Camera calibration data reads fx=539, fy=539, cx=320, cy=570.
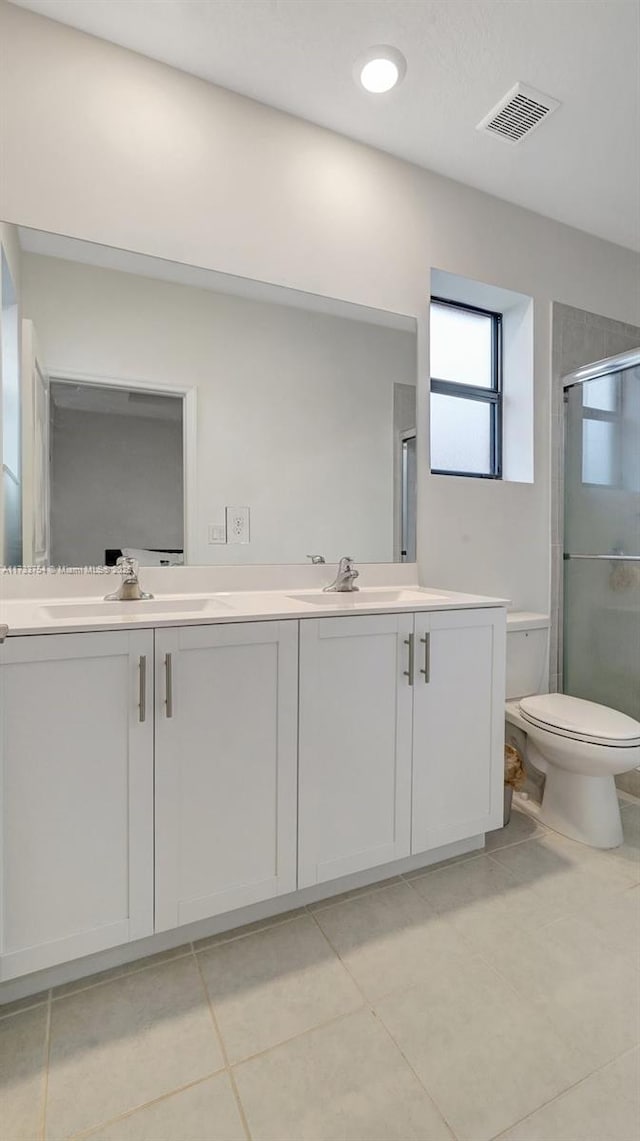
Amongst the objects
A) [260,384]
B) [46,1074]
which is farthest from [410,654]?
[46,1074]

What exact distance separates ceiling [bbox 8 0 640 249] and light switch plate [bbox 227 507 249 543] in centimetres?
142

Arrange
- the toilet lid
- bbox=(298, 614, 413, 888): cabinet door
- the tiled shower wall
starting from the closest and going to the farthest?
bbox=(298, 614, 413, 888): cabinet door, the toilet lid, the tiled shower wall

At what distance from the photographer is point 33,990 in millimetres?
1255

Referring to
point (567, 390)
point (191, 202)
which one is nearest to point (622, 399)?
point (567, 390)

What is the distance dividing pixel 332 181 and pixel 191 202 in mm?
578

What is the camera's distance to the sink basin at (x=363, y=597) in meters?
1.83

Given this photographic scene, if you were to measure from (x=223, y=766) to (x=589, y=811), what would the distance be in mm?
1343

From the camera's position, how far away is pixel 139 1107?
1.00 m

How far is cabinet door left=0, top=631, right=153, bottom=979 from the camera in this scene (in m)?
1.16

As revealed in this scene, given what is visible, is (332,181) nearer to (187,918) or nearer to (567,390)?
(567,390)

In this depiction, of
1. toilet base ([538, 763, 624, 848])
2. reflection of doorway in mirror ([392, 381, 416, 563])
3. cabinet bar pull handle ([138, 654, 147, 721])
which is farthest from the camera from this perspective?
reflection of doorway in mirror ([392, 381, 416, 563])

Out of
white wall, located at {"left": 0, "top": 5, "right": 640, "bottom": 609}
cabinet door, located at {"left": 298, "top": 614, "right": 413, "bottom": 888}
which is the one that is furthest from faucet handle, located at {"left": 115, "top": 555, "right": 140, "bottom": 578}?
white wall, located at {"left": 0, "top": 5, "right": 640, "bottom": 609}

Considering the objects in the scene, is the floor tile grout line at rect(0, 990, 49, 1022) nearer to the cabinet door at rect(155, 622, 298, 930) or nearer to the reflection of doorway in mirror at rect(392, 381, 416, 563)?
the cabinet door at rect(155, 622, 298, 930)

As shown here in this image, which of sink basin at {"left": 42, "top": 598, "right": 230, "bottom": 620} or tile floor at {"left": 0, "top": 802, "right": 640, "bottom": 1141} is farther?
sink basin at {"left": 42, "top": 598, "right": 230, "bottom": 620}
